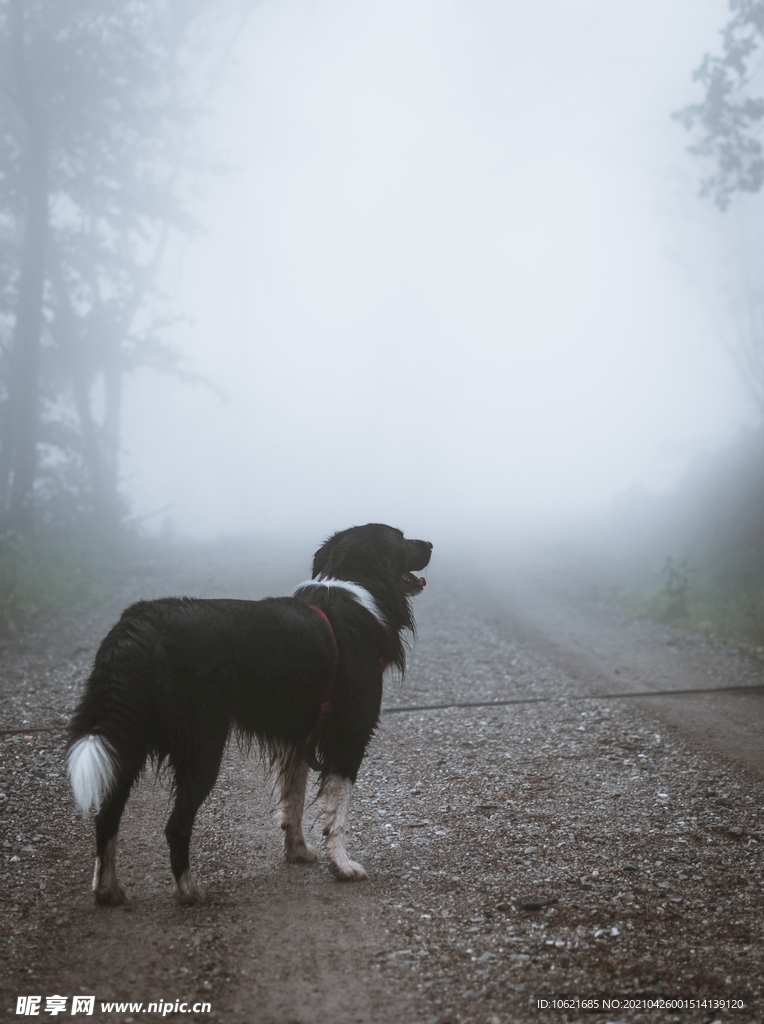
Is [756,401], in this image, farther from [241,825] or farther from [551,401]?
[551,401]

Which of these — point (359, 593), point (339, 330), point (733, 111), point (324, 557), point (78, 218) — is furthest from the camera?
point (339, 330)

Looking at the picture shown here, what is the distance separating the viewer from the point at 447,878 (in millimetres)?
3588

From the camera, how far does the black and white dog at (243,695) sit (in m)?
3.21

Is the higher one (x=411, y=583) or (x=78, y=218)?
(x=78, y=218)

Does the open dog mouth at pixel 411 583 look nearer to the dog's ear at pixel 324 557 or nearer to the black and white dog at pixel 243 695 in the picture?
the black and white dog at pixel 243 695

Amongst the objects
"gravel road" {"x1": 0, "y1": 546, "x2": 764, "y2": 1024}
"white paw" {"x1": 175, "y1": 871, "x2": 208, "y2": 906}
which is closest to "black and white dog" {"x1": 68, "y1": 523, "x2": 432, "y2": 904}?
"white paw" {"x1": 175, "y1": 871, "x2": 208, "y2": 906}

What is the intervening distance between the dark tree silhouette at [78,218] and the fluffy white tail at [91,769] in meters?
13.9

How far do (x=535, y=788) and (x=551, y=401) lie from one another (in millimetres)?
55491

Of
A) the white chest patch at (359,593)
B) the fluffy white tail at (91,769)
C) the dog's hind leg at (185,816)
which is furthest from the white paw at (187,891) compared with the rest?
the white chest patch at (359,593)

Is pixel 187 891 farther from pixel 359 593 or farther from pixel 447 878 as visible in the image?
pixel 359 593

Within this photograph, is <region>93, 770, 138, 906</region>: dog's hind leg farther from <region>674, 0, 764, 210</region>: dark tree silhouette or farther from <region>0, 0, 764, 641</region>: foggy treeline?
<region>674, 0, 764, 210</region>: dark tree silhouette

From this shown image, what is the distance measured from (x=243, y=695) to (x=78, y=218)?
825 inches

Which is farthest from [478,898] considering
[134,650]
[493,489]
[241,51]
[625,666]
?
[493,489]

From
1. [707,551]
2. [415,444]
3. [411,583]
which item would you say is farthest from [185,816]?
[415,444]
